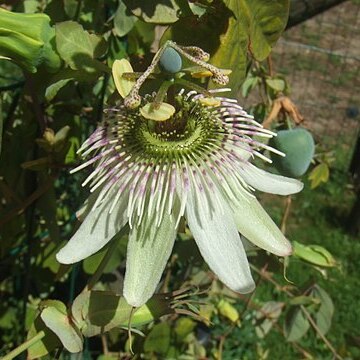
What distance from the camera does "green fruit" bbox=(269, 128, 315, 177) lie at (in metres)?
0.85

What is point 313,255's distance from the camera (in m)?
1.10

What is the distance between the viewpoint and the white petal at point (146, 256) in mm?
662

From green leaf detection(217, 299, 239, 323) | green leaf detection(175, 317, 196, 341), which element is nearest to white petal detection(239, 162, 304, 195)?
green leaf detection(175, 317, 196, 341)

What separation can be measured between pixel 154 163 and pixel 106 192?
6 cm

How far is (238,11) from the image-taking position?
70 centimetres

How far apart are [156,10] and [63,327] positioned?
0.35 m

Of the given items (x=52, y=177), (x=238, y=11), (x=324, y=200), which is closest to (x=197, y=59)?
(x=238, y=11)

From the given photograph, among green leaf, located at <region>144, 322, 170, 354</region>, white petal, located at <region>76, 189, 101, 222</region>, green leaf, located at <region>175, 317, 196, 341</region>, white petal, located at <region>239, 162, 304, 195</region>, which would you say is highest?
white petal, located at <region>239, 162, 304, 195</region>

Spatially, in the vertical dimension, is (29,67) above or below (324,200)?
above

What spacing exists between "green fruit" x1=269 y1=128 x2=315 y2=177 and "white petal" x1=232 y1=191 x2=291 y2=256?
153 mm

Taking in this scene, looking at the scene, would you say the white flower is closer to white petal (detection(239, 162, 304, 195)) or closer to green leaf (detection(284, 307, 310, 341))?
white petal (detection(239, 162, 304, 195))

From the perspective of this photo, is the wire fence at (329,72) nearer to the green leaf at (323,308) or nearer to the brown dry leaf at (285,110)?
the green leaf at (323,308)

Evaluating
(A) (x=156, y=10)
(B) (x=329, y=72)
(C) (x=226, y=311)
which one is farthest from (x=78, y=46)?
(B) (x=329, y=72)

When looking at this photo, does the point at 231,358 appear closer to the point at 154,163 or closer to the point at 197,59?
the point at 154,163
